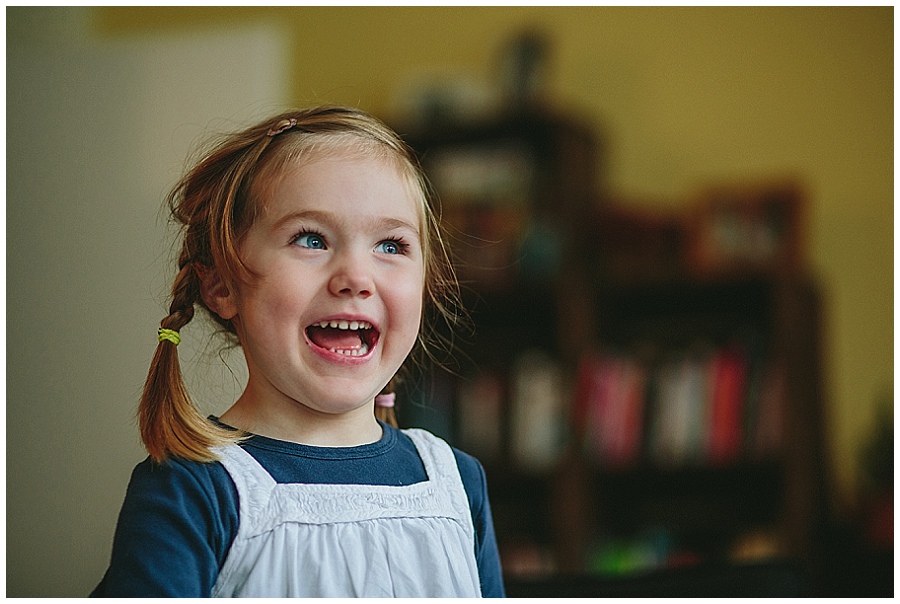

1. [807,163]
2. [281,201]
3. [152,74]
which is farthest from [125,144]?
[807,163]

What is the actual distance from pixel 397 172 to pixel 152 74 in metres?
0.23

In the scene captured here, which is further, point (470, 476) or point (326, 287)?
point (470, 476)

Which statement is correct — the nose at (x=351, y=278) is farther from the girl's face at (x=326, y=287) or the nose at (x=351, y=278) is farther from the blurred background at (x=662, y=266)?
the blurred background at (x=662, y=266)

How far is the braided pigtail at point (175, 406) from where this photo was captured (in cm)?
56

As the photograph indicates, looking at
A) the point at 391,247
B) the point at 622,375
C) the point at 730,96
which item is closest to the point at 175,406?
the point at 391,247

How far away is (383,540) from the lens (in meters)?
0.57

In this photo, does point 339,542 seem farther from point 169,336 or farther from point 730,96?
point 730,96

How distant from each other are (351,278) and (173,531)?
0.18 m

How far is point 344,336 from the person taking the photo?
582 millimetres

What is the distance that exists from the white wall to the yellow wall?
1.48m

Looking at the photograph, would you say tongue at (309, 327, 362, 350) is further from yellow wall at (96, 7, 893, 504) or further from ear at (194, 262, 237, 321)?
yellow wall at (96, 7, 893, 504)

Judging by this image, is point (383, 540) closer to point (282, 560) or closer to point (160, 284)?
point (282, 560)

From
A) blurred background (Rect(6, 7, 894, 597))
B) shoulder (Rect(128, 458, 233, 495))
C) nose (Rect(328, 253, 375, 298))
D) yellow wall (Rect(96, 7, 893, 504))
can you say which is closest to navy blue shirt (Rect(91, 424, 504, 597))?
shoulder (Rect(128, 458, 233, 495))

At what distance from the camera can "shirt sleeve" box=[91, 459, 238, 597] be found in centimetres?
52
